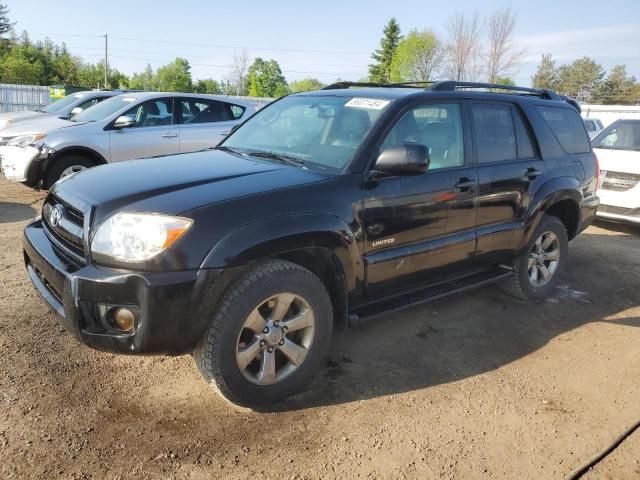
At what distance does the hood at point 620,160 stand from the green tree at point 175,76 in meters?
70.0

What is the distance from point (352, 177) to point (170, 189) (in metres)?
1.05

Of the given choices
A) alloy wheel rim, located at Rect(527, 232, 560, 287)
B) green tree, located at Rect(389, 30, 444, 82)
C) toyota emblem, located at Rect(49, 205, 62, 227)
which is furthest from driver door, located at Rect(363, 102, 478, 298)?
green tree, located at Rect(389, 30, 444, 82)

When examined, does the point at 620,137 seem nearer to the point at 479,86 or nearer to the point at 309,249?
the point at 479,86

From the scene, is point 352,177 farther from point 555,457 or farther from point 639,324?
point 639,324

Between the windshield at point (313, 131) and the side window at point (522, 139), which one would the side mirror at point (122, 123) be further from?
the side window at point (522, 139)

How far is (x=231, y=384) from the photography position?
8.81 feet

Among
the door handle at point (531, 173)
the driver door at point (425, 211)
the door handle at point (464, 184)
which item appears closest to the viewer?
the driver door at point (425, 211)

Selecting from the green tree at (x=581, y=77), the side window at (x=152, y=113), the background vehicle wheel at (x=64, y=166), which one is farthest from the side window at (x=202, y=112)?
the green tree at (x=581, y=77)

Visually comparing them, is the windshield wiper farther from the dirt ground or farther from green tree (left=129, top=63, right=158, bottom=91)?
green tree (left=129, top=63, right=158, bottom=91)

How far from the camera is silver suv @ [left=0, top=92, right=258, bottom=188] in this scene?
7230mm

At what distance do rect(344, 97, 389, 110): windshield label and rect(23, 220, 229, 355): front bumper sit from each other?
5.40 ft

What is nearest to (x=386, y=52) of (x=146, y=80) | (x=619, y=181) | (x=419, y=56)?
(x=419, y=56)

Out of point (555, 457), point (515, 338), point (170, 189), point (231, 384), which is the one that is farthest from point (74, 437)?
point (515, 338)

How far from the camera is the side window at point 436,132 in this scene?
3.44m
